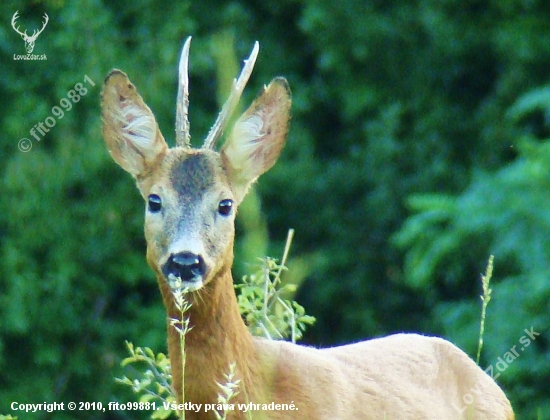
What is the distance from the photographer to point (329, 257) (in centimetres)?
1467

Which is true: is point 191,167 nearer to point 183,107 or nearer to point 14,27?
point 183,107

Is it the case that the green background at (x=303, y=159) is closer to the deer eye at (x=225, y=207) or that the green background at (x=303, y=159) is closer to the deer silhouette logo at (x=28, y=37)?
the deer silhouette logo at (x=28, y=37)

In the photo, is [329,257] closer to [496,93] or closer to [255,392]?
[496,93]

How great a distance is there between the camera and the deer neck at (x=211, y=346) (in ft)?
17.9

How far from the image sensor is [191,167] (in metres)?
5.88

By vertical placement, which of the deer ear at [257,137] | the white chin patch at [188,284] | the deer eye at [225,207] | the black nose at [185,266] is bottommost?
the white chin patch at [188,284]

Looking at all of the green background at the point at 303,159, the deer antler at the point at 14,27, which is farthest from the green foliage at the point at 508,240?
the deer antler at the point at 14,27

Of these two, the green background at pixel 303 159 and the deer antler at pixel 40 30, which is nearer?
the green background at pixel 303 159

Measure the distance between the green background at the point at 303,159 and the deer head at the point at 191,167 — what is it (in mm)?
4981

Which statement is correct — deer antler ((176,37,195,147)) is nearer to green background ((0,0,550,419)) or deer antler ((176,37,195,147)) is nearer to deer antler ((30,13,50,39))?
green background ((0,0,550,419))

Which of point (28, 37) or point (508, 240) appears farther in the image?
point (28, 37)

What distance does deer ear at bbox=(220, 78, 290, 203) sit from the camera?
6055 mm

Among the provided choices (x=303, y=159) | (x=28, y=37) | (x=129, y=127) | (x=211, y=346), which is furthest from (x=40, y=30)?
(x=211, y=346)

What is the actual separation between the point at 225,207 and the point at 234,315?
53 centimetres
